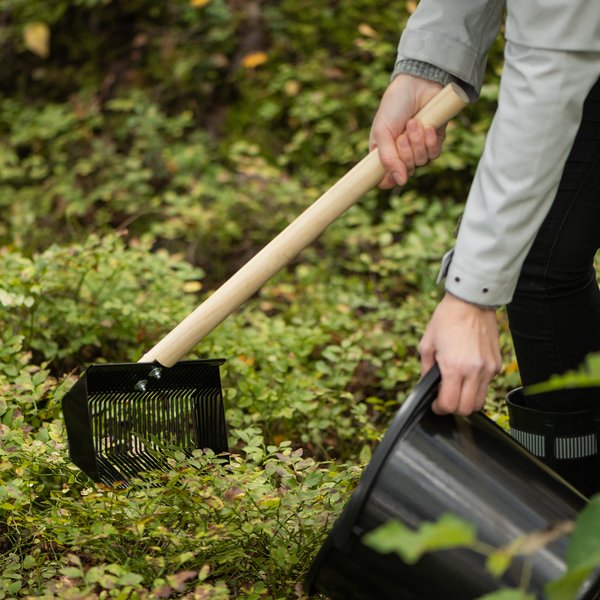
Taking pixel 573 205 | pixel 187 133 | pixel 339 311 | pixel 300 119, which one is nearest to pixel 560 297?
pixel 573 205

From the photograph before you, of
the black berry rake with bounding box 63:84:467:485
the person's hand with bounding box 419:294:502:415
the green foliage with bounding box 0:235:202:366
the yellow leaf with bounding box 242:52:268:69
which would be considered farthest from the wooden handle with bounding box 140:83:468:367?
the yellow leaf with bounding box 242:52:268:69

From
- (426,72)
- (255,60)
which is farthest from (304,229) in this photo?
(255,60)

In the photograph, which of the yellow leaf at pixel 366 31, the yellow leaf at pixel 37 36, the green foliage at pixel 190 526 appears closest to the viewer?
the green foliage at pixel 190 526

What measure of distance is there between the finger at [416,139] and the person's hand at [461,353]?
439 mm

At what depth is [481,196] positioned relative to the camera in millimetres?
1545

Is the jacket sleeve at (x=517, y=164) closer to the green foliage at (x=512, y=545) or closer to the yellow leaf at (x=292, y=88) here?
the green foliage at (x=512, y=545)

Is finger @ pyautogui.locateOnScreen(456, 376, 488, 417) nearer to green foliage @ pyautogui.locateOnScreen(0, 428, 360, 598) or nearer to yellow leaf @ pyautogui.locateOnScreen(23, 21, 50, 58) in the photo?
green foliage @ pyautogui.locateOnScreen(0, 428, 360, 598)

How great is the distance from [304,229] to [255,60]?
319cm

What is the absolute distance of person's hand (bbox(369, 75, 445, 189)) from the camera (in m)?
1.91

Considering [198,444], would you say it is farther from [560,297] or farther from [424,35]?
[424,35]

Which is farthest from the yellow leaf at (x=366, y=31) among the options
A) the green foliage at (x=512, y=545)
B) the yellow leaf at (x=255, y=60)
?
the green foliage at (x=512, y=545)

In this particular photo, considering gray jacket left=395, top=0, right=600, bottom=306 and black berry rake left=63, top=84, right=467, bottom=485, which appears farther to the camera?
black berry rake left=63, top=84, right=467, bottom=485

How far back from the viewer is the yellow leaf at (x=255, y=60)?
16.0 ft

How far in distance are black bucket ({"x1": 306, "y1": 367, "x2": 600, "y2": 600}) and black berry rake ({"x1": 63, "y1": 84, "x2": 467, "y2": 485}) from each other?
483mm
